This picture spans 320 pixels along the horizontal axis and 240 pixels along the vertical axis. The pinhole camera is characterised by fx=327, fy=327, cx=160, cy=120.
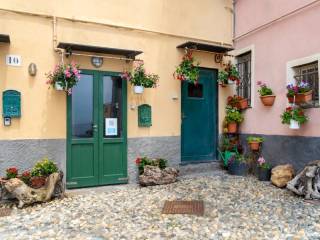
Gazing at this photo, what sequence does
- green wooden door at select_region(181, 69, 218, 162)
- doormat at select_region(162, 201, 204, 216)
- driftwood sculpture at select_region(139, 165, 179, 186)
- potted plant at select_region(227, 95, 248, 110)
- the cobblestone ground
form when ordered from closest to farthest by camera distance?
the cobblestone ground < doormat at select_region(162, 201, 204, 216) < driftwood sculpture at select_region(139, 165, 179, 186) < green wooden door at select_region(181, 69, 218, 162) < potted plant at select_region(227, 95, 248, 110)

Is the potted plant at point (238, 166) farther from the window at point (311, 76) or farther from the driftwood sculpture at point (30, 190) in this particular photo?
the driftwood sculpture at point (30, 190)

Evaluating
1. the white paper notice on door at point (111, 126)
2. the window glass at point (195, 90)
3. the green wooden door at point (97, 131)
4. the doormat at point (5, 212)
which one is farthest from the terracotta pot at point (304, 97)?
the doormat at point (5, 212)

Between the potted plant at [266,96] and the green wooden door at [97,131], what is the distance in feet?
9.31

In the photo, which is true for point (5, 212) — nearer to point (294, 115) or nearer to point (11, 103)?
point (11, 103)

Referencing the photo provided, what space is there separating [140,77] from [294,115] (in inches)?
115

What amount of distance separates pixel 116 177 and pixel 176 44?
3114mm

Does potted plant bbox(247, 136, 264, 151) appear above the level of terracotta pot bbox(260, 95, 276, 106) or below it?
below

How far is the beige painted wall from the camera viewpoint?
5656 mm

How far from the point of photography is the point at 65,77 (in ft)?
18.3

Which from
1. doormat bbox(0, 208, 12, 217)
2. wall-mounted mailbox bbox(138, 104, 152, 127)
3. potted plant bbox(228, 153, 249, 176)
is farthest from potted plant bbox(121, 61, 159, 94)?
doormat bbox(0, 208, 12, 217)

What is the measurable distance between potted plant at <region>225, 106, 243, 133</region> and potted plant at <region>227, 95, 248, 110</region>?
0.32ft

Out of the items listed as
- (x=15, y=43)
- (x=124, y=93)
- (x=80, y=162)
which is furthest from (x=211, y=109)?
(x=15, y=43)

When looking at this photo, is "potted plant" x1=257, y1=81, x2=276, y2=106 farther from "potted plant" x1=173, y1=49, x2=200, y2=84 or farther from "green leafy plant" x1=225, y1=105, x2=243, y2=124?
"potted plant" x1=173, y1=49, x2=200, y2=84

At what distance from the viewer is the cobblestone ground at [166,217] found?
152 inches
